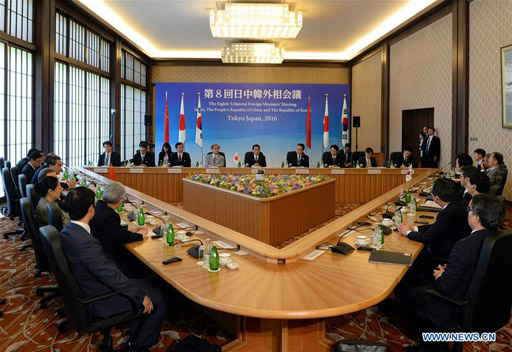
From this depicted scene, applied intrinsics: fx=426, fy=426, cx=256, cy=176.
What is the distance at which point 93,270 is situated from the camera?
7.28 ft

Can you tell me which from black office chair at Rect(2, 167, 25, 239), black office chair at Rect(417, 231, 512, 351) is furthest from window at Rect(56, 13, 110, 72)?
black office chair at Rect(417, 231, 512, 351)

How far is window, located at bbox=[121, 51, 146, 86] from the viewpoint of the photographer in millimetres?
11664

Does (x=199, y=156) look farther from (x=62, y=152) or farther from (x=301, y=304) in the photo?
(x=301, y=304)

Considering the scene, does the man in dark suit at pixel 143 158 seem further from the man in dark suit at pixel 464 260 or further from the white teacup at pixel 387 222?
the man in dark suit at pixel 464 260

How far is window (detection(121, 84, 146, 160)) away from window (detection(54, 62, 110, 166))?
98 centimetres

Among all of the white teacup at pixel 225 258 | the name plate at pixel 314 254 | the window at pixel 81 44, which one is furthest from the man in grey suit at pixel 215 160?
the white teacup at pixel 225 258

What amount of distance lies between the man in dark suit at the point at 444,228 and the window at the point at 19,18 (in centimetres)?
650

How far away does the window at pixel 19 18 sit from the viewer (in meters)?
6.51

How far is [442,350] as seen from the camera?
8.28 ft

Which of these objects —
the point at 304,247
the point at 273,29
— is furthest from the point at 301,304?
the point at 273,29

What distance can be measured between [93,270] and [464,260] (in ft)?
6.32

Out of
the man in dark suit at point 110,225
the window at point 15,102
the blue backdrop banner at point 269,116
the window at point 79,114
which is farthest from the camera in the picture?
the blue backdrop banner at point 269,116

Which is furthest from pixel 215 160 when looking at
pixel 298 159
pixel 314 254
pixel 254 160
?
pixel 314 254

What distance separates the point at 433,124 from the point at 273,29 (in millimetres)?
4067
